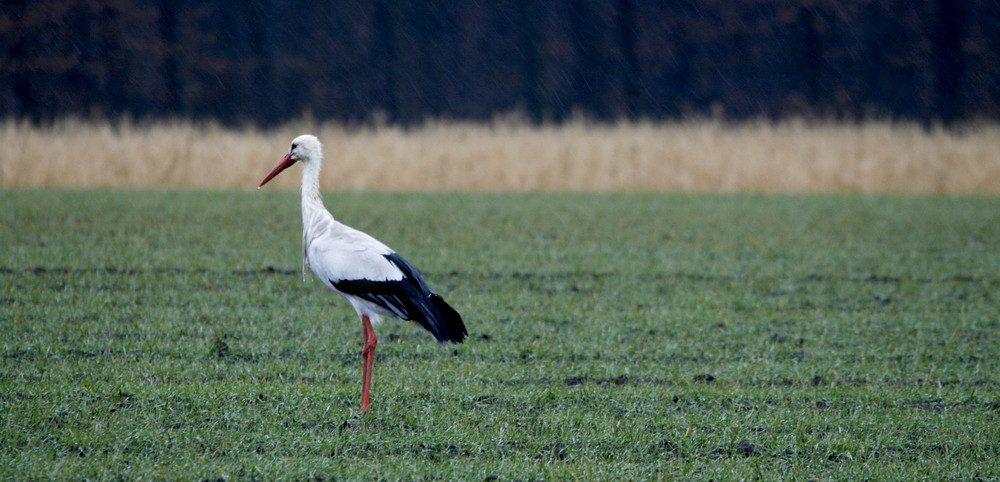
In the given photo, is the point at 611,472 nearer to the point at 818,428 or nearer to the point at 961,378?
the point at 818,428

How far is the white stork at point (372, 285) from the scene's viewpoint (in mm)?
5066

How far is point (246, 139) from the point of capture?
18.5m

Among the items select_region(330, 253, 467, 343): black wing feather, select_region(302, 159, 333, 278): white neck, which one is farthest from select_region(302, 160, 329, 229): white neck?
select_region(330, 253, 467, 343): black wing feather

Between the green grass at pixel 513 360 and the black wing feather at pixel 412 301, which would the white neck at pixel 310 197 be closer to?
the black wing feather at pixel 412 301

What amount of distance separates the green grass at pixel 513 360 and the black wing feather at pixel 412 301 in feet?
1.13

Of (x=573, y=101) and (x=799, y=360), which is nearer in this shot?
(x=799, y=360)

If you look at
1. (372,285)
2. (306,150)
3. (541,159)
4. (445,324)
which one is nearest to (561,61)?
(541,159)

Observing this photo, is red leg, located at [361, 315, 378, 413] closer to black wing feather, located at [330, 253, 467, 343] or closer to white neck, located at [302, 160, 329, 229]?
black wing feather, located at [330, 253, 467, 343]

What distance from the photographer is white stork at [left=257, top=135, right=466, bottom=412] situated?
507 cm

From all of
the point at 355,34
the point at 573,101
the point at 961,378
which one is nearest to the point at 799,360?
the point at 961,378

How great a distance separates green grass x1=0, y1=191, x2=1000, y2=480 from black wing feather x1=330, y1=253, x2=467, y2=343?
13.6 inches

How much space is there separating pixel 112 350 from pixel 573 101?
108ft

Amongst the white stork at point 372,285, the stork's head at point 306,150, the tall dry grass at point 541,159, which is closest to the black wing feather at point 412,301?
the white stork at point 372,285

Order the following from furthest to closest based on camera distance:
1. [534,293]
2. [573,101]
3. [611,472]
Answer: [573,101] < [534,293] < [611,472]
